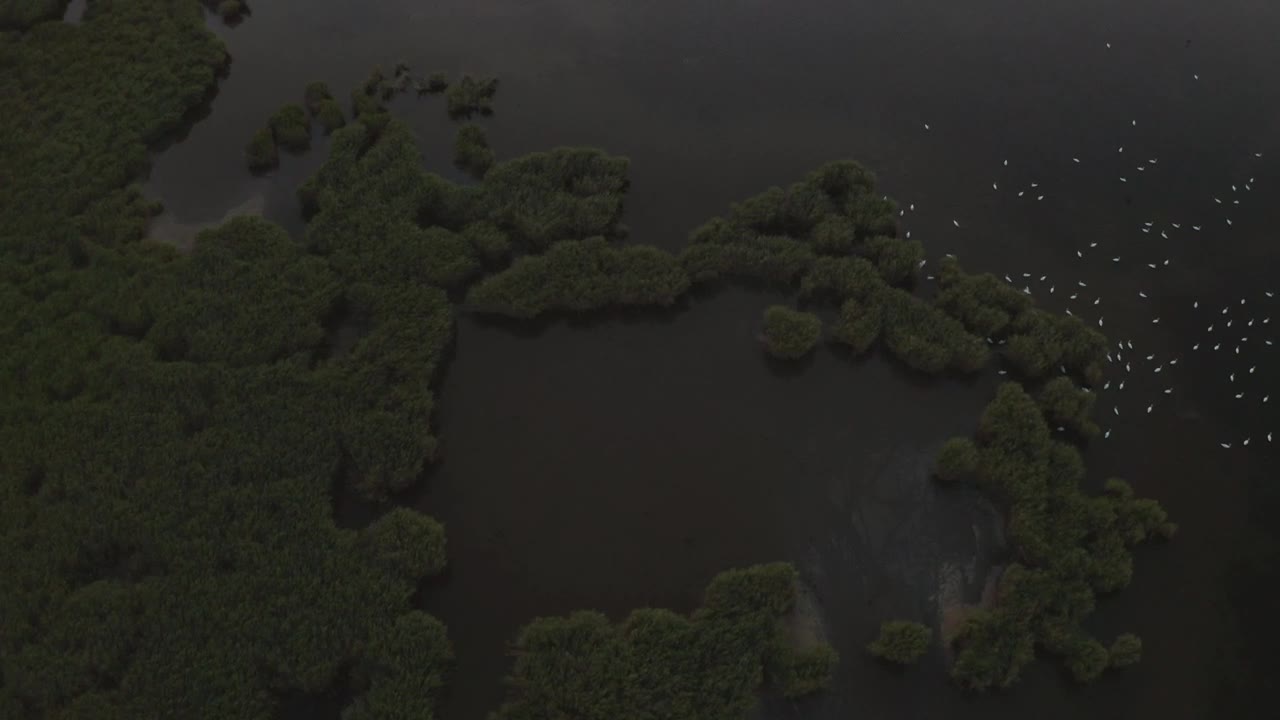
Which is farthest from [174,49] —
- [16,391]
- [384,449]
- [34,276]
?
[384,449]

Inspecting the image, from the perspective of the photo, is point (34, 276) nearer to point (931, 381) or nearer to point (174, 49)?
point (174, 49)

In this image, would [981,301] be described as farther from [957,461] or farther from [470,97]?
[470,97]

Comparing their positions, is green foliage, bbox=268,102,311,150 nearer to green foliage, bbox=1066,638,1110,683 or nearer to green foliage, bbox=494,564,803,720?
green foliage, bbox=494,564,803,720

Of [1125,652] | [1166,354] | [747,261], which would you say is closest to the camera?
[1125,652]

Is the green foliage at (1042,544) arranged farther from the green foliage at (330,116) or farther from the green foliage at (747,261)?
the green foliage at (330,116)

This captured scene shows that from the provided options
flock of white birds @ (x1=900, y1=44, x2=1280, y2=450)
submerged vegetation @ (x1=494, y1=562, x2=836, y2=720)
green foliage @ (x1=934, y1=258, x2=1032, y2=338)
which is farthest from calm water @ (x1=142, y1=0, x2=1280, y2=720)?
green foliage @ (x1=934, y1=258, x2=1032, y2=338)

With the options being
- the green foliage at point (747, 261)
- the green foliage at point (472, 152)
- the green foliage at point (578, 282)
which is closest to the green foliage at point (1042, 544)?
the green foliage at point (747, 261)

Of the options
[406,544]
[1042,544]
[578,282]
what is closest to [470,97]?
[578,282]
